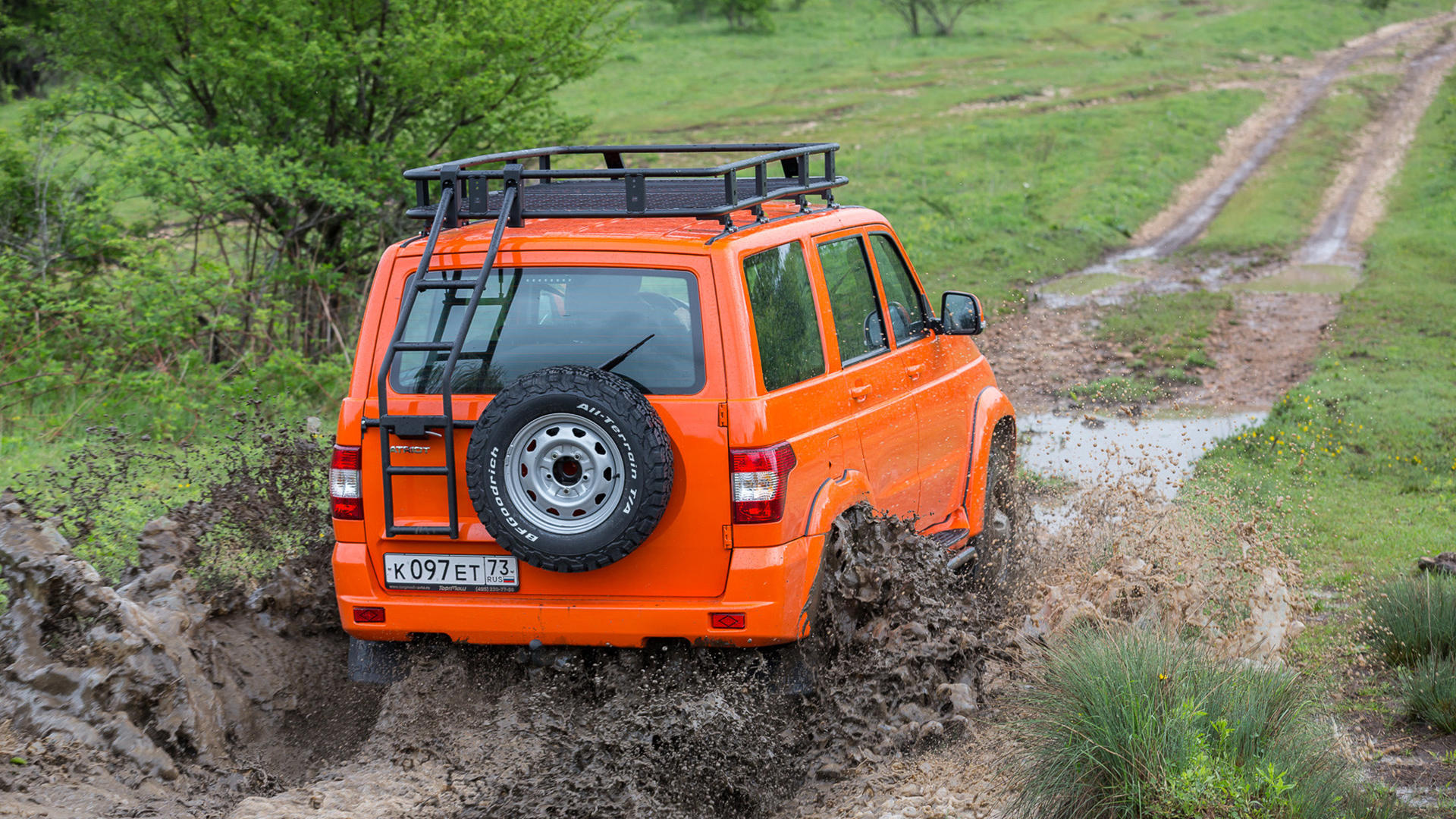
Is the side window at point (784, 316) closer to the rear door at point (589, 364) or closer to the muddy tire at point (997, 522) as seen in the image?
the rear door at point (589, 364)

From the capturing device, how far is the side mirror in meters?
5.88

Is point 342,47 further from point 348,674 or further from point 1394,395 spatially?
point 1394,395

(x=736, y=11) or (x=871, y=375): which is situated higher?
(x=736, y=11)

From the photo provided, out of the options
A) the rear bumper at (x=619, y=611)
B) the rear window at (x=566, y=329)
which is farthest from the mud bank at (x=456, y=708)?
the rear window at (x=566, y=329)

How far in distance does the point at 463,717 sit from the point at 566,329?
53.9 inches

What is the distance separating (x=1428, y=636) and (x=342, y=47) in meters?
8.96

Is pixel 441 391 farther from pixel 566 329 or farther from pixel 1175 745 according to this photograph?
pixel 1175 745

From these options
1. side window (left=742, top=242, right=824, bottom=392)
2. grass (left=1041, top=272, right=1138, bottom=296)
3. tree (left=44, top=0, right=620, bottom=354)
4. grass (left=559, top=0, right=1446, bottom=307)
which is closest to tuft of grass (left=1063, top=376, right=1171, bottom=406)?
grass (left=559, top=0, right=1446, bottom=307)

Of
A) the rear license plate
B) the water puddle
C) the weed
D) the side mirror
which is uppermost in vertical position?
the side mirror

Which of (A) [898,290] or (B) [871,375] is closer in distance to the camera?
(B) [871,375]

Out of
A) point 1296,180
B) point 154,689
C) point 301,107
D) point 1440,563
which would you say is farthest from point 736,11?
point 154,689

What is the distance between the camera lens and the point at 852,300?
5.18m

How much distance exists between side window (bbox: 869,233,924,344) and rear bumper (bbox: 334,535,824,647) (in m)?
1.61

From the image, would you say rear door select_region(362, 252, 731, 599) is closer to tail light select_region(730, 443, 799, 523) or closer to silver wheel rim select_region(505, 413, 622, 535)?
tail light select_region(730, 443, 799, 523)
